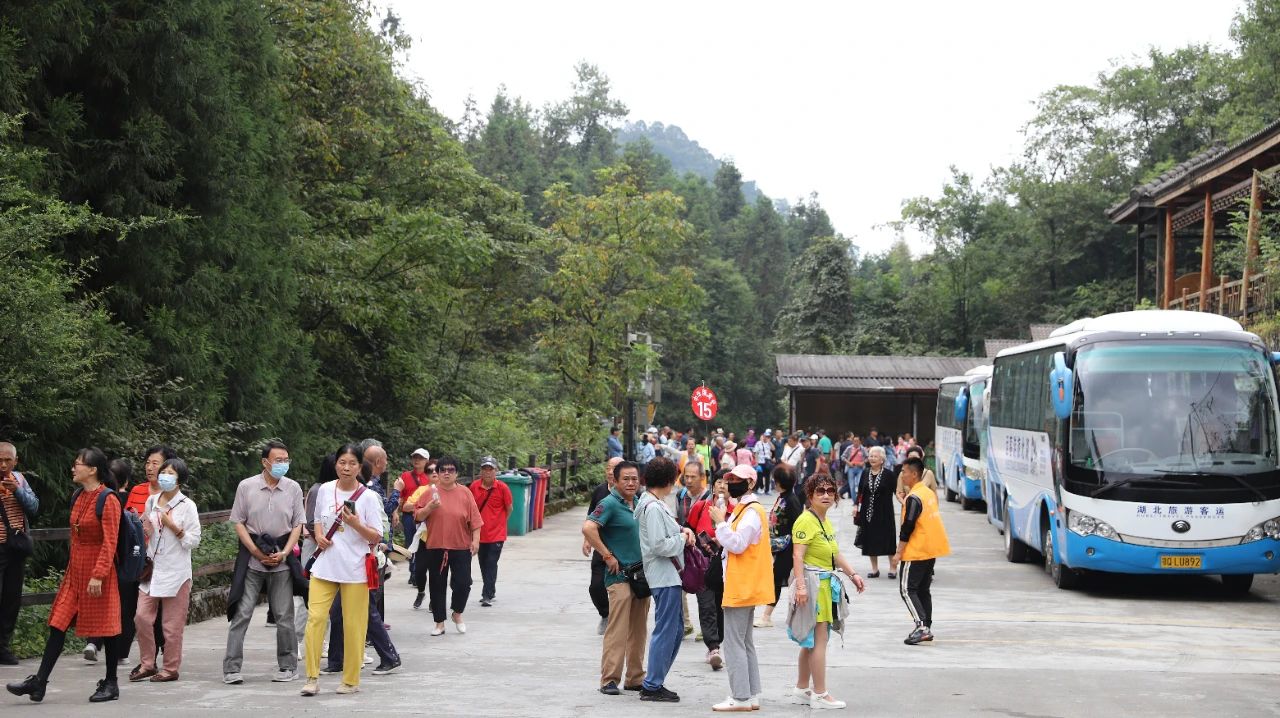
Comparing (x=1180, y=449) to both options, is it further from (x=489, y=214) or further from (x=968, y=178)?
(x=968, y=178)

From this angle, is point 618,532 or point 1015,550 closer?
point 618,532

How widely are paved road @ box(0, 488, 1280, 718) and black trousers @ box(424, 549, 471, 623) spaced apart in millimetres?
282

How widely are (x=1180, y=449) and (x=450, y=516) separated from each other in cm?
→ 823

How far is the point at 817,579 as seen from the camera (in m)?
9.05

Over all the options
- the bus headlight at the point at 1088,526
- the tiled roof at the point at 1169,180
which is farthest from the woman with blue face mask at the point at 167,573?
the tiled roof at the point at 1169,180

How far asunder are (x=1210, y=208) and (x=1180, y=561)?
766 inches

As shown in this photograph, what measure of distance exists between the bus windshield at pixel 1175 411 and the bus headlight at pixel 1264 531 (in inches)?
22.6

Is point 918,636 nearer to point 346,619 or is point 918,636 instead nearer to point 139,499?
point 346,619

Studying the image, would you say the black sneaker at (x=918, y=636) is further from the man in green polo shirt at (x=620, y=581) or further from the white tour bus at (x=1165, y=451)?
the white tour bus at (x=1165, y=451)

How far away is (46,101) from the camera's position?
16.3 m

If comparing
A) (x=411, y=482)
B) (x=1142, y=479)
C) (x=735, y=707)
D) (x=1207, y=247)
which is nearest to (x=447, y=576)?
(x=411, y=482)

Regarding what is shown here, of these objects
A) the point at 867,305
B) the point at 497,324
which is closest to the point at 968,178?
the point at 867,305

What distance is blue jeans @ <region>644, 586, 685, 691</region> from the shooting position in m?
9.11

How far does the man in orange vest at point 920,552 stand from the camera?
12.0 metres
